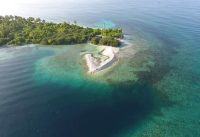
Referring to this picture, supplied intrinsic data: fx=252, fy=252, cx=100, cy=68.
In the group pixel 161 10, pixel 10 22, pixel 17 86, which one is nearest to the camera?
pixel 17 86

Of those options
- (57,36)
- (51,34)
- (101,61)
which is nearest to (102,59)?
(101,61)

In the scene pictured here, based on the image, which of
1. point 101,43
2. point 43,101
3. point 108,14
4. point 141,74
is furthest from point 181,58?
point 108,14

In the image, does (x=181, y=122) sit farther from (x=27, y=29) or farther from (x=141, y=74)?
(x=27, y=29)

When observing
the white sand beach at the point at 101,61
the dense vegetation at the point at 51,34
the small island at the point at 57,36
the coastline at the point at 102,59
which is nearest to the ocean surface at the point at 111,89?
the coastline at the point at 102,59

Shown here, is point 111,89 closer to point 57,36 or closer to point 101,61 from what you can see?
point 101,61

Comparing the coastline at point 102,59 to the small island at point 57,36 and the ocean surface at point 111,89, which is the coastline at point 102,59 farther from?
Result: the ocean surface at point 111,89
